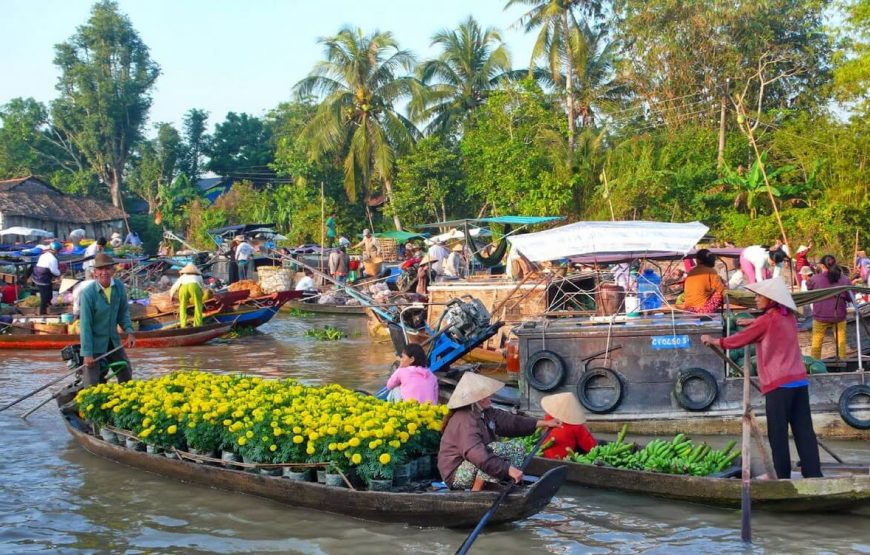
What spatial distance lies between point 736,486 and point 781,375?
852 mm

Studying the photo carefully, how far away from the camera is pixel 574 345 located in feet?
30.1

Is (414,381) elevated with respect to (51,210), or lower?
lower

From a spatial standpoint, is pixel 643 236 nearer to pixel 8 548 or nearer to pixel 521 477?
pixel 521 477

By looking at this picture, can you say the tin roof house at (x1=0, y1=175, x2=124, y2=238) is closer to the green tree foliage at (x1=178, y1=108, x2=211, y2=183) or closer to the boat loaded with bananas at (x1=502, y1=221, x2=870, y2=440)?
the green tree foliage at (x1=178, y1=108, x2=211, y2=183)

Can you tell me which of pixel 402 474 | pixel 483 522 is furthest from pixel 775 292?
pixel 402 474

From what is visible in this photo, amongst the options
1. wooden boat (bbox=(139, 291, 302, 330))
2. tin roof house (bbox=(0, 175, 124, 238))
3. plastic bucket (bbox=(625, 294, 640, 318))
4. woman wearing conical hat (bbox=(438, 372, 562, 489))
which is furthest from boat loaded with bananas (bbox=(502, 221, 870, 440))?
tin roof house (bbox=(0, 175, 124, 238))

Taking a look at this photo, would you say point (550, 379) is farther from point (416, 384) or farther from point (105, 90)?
point (105, 90)

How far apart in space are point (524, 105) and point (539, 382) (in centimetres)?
2136

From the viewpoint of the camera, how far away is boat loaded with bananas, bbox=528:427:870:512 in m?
6.15

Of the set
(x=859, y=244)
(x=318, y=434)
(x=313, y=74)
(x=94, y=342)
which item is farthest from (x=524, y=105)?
(x=318, y=434)

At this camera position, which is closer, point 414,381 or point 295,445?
point 295,445

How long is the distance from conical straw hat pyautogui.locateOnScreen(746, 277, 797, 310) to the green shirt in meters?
5.91

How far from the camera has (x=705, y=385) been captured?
29.0 ft

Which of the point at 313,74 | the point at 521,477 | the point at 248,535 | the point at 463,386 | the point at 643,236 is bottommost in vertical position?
the point at 248,535
